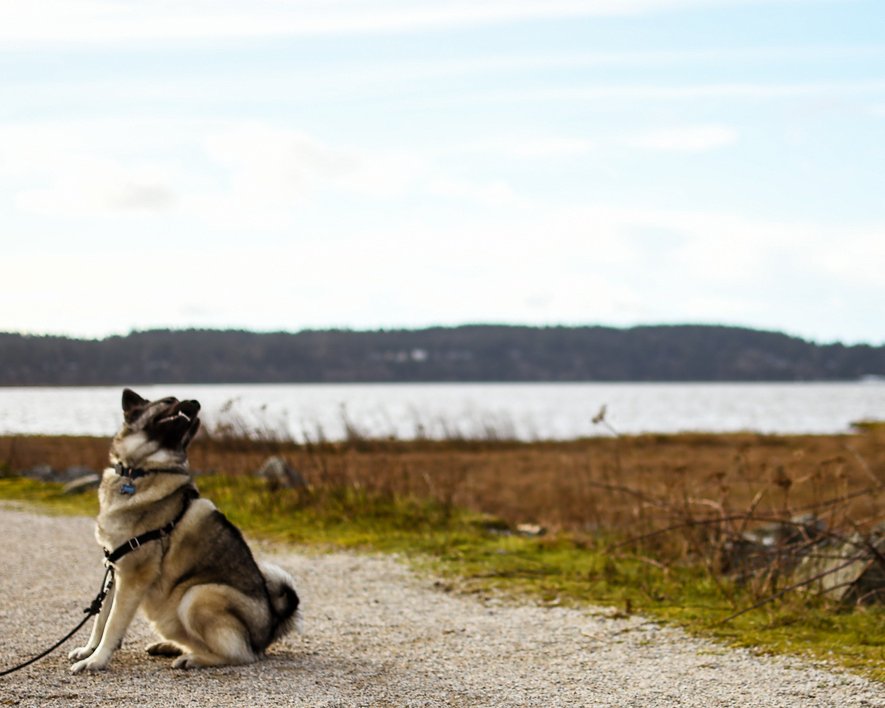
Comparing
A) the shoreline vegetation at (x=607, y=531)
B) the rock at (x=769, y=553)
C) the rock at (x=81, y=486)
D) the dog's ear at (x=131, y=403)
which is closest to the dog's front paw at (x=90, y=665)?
the dog's ear at (x=131, y=403)

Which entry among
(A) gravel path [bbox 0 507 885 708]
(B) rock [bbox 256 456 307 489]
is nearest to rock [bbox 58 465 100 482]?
(B) rock [bbox 256 456 307 489]

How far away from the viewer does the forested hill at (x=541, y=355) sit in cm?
7881

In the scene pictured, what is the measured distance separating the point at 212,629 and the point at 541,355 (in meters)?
131

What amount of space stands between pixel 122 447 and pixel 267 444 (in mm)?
13704

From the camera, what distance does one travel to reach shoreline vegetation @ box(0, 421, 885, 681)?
941 centimetres

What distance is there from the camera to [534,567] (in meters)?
12.1

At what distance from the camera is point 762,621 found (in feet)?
29.9

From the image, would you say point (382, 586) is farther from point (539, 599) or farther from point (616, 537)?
point (616, 537)

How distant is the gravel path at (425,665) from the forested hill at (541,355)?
43047mm

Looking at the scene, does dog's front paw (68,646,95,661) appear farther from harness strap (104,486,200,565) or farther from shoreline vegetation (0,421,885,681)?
shoreline vegetation (0,421,885,681)

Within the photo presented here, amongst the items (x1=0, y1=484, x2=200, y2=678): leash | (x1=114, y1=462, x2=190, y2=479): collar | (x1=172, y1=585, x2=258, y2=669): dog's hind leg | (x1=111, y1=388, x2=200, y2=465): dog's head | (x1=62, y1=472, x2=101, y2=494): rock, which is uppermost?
(x1=111, y1=388, x2=200, y2=465): dog's head

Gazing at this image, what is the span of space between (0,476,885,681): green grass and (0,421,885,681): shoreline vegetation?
0.03 m

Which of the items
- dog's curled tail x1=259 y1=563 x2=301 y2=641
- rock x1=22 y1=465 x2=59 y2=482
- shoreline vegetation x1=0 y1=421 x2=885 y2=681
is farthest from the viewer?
rock x1=22 y1=465 x2=59 y2=482

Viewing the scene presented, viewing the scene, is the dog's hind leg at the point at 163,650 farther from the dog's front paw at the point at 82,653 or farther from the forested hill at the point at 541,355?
the forested hill at the point at 541,355
